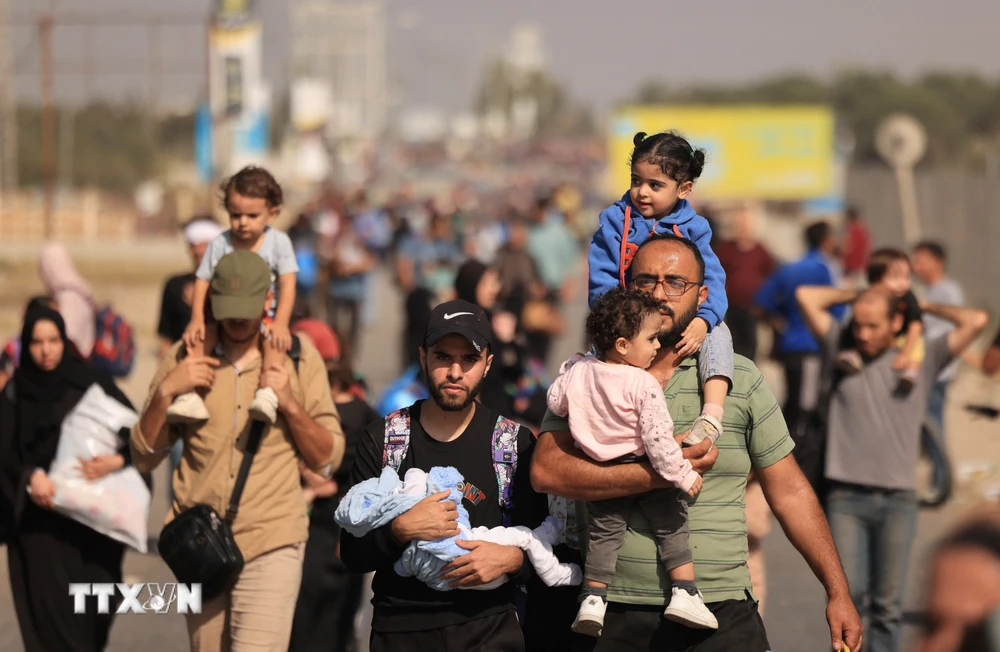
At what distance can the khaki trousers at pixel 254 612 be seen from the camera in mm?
5113

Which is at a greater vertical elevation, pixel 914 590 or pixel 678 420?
pixel 678 420

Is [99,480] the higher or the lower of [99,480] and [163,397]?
the lower

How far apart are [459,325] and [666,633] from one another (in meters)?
1.04

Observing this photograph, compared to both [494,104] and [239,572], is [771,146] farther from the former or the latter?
[494,104]

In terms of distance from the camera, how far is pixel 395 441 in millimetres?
4285

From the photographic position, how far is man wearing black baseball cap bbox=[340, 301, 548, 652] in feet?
13.4

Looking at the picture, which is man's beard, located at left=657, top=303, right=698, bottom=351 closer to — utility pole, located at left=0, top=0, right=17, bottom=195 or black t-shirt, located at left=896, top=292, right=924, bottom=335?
black t-shirt, located at left=896, top=292, right=924, bottom=335

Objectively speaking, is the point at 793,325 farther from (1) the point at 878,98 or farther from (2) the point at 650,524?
(1) the point at 878,98

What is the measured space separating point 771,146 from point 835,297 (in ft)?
145

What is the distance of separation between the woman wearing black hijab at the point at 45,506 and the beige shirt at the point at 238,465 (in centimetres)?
67

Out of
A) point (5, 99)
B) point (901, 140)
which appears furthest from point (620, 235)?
point (5, 99)

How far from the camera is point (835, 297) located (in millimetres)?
7184

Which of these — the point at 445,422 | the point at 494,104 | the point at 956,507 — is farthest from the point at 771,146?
the point at 494,104

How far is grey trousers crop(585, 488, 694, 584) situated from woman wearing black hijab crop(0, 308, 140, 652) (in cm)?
257
